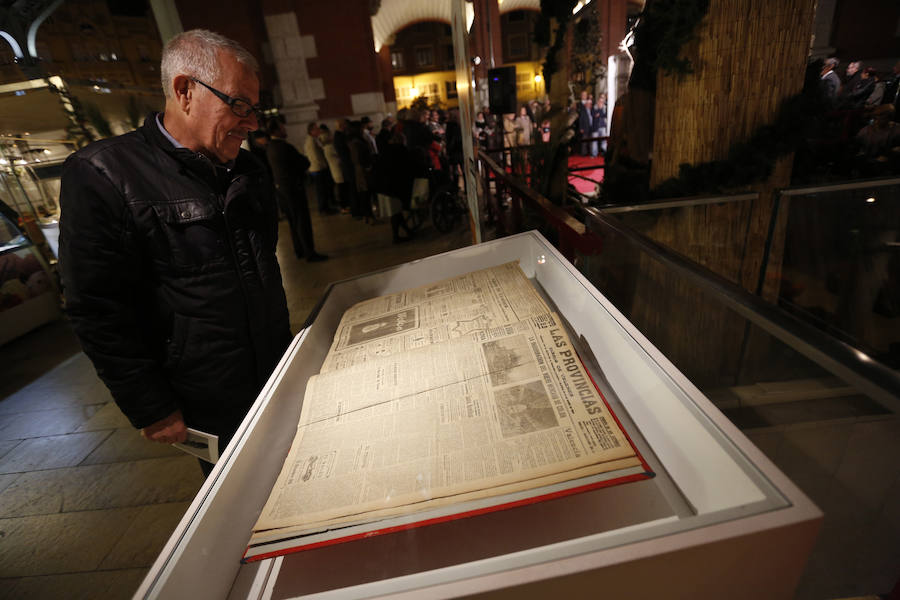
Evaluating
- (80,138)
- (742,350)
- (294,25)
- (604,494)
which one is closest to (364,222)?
(80,138)

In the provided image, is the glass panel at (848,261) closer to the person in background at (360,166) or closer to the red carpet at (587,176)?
the red carpet at (587,176)

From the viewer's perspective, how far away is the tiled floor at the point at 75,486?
68.9 inches

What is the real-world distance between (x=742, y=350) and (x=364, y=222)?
258 inches

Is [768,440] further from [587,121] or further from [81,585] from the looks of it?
[587,121]

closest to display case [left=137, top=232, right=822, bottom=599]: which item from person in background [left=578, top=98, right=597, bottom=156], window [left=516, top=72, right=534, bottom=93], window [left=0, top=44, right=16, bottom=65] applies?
window [left=0, top=44, right=16, bottom=65]

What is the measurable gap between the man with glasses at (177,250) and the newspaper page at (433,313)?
340 mm

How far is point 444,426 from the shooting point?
0.75 m

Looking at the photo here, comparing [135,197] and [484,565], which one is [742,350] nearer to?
[484,565]

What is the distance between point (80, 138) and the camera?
4.35m

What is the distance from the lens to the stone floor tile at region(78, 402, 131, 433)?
2695 millimetres

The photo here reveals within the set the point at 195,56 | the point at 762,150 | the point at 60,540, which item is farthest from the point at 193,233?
the point at 762,150

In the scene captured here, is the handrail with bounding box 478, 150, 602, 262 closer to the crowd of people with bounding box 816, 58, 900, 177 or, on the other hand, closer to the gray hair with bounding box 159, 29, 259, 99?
the gray hair with bounding box 159, 29, 259, 99

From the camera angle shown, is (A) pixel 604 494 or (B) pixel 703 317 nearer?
(A) pixel 604 494

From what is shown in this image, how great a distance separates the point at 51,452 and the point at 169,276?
2.27 metres
